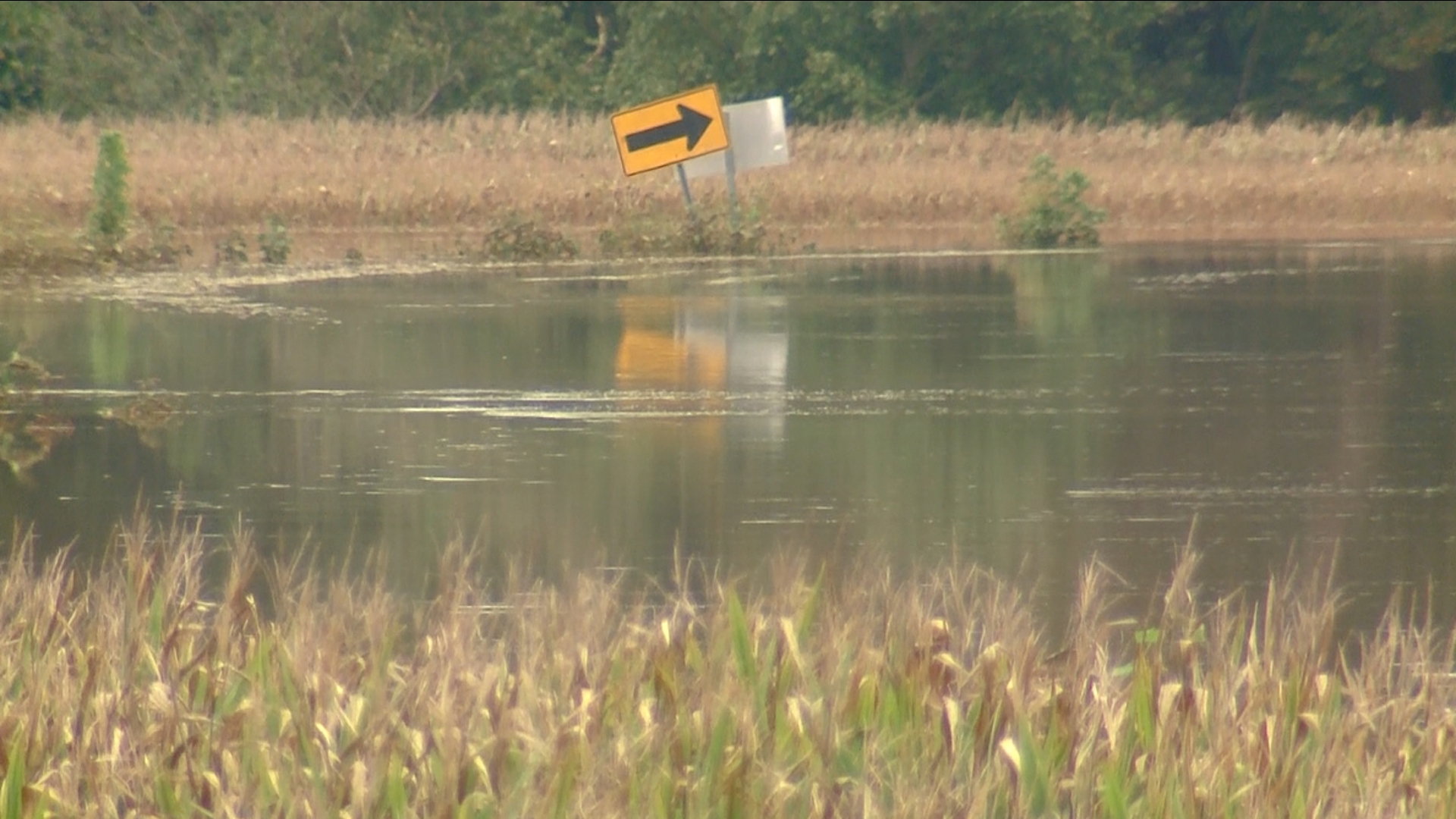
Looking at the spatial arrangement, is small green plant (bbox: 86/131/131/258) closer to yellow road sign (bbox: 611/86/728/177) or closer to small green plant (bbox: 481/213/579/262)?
small green plant (bbox: 481/213/579/262)

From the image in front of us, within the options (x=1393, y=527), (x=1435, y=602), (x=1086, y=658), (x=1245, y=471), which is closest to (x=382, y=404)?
(x=1245, y=471)

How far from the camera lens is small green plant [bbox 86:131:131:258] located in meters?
21.7

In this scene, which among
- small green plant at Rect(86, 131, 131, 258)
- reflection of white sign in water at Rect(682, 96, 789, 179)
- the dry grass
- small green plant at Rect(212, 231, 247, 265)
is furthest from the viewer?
reflection of white sign in water at Rect(682, 96, 789, 179)

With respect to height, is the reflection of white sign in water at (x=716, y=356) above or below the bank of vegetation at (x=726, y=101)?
below

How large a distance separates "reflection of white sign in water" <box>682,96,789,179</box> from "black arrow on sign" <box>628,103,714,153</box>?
45 cm

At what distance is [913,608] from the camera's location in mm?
5973

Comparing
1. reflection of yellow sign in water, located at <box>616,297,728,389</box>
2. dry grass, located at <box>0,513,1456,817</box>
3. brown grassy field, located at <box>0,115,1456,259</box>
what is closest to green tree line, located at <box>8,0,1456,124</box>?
brown grassy field, located at <box>0,115,1456,259</box>

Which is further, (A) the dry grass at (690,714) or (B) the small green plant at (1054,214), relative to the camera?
(B) the small green plant at (1054,214)

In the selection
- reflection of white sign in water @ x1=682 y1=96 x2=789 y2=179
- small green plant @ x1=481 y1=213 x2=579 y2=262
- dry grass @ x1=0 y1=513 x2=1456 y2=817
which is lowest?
small green plant @ x1=481 y1=213 x2=579 y2=262

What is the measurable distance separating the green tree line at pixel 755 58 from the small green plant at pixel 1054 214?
90.5ft

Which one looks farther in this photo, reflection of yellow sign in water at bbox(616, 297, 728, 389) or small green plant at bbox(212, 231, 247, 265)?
small green plant at bbox(212, 231, 247, 265)

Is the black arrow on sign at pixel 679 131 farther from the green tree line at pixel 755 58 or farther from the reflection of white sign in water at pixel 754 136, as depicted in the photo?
the green tree line at pixel 755 58

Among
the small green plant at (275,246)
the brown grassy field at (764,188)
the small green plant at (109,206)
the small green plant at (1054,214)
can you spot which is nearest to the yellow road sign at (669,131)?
→ the brown grassy field at (764,188)

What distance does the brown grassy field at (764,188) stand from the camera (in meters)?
26.8
